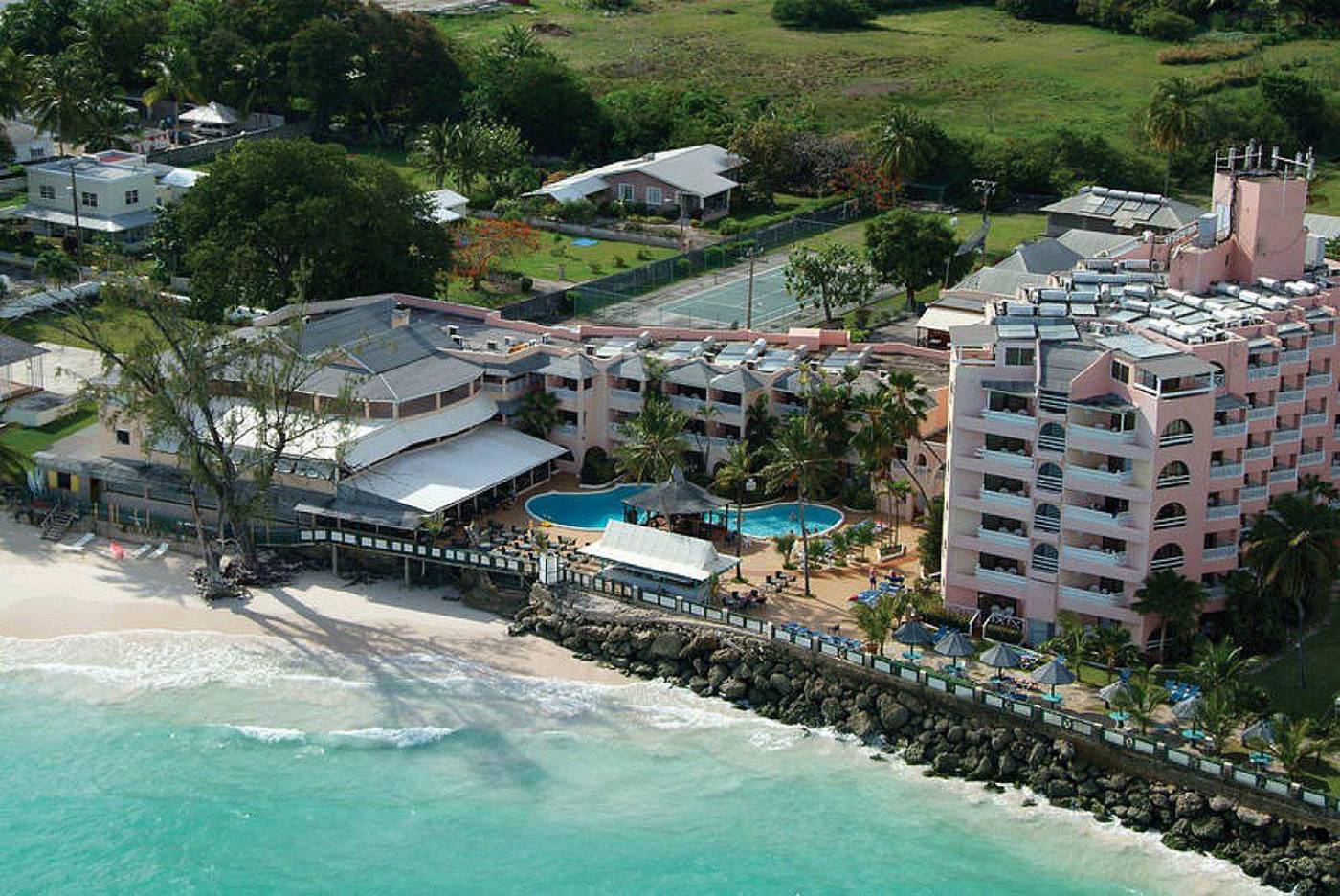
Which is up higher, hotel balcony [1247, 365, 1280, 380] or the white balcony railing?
hotel balcony [1247, 365, 1280, 380]

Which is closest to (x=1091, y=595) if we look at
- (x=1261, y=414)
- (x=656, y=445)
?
(x=1261, y=414)

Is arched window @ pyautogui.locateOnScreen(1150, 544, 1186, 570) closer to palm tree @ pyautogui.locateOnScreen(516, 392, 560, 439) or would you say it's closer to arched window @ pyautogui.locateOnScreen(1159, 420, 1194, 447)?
arched window @ pyautogui.locateOnScreen(1159, 420, 1194, 447)

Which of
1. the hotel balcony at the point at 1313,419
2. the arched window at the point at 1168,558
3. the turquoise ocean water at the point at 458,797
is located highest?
the hotel balcony at the point at 1313,419

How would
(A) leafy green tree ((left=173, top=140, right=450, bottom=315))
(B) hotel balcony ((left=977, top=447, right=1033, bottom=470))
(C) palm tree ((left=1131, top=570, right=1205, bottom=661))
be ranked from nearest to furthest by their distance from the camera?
1. (C) palm tree ((left=1131, top=570, right=1205, bottom=661))
2. (B) hotel balcony ((left=977, top=447, right=1033, bottom=470))
3. (A) leafy green tree ((left=173, top=140, right=450, bottom=315))

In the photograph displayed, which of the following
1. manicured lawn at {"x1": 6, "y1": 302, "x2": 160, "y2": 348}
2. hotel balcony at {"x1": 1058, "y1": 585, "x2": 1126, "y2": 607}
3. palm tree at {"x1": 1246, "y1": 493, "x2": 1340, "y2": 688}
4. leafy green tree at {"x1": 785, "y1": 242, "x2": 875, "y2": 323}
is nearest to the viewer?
palm tree at {"x1": 1246, "y1": 493, "x2": 1340, "y2": 688}

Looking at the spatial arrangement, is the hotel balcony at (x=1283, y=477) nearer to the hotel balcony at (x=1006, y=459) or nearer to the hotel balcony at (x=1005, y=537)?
the hotel balcony at (x=1006, y=459)

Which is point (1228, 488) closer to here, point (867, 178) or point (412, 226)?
point (412, 226)

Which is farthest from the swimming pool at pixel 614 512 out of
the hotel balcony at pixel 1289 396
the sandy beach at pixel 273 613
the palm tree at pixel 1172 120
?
the palm tree at pixel 1172 120

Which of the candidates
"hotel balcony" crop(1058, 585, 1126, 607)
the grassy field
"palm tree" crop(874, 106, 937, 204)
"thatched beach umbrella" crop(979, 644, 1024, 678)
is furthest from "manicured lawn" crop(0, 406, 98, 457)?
the grassy field
